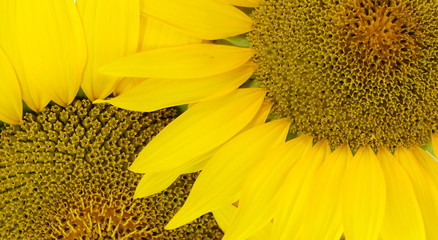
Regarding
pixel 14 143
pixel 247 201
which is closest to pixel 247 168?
pixel 247 201

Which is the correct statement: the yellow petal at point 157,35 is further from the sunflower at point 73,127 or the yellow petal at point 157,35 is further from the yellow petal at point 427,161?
the yellow petal at point 427,161

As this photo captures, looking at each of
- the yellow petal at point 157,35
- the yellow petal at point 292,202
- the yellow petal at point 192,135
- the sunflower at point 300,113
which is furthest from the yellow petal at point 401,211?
the yellow petal at point 157,35

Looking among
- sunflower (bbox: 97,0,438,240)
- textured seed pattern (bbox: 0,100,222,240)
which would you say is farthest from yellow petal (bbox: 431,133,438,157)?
textured seed pattern (bbox: 0,100,222,240)

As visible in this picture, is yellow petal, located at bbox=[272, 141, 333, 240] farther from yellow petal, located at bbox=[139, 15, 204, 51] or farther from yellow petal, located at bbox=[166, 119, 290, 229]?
yellow petal, located at bbox=[139, 15, 204, 51]

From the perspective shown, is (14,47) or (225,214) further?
(225,214)

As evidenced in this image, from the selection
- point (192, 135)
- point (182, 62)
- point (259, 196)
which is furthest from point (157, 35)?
point (259, 196)

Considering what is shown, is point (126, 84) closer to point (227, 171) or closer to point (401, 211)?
point (227, 171)

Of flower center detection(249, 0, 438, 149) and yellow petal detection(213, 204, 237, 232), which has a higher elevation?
flower center detection(249, 0, 438, 149)
